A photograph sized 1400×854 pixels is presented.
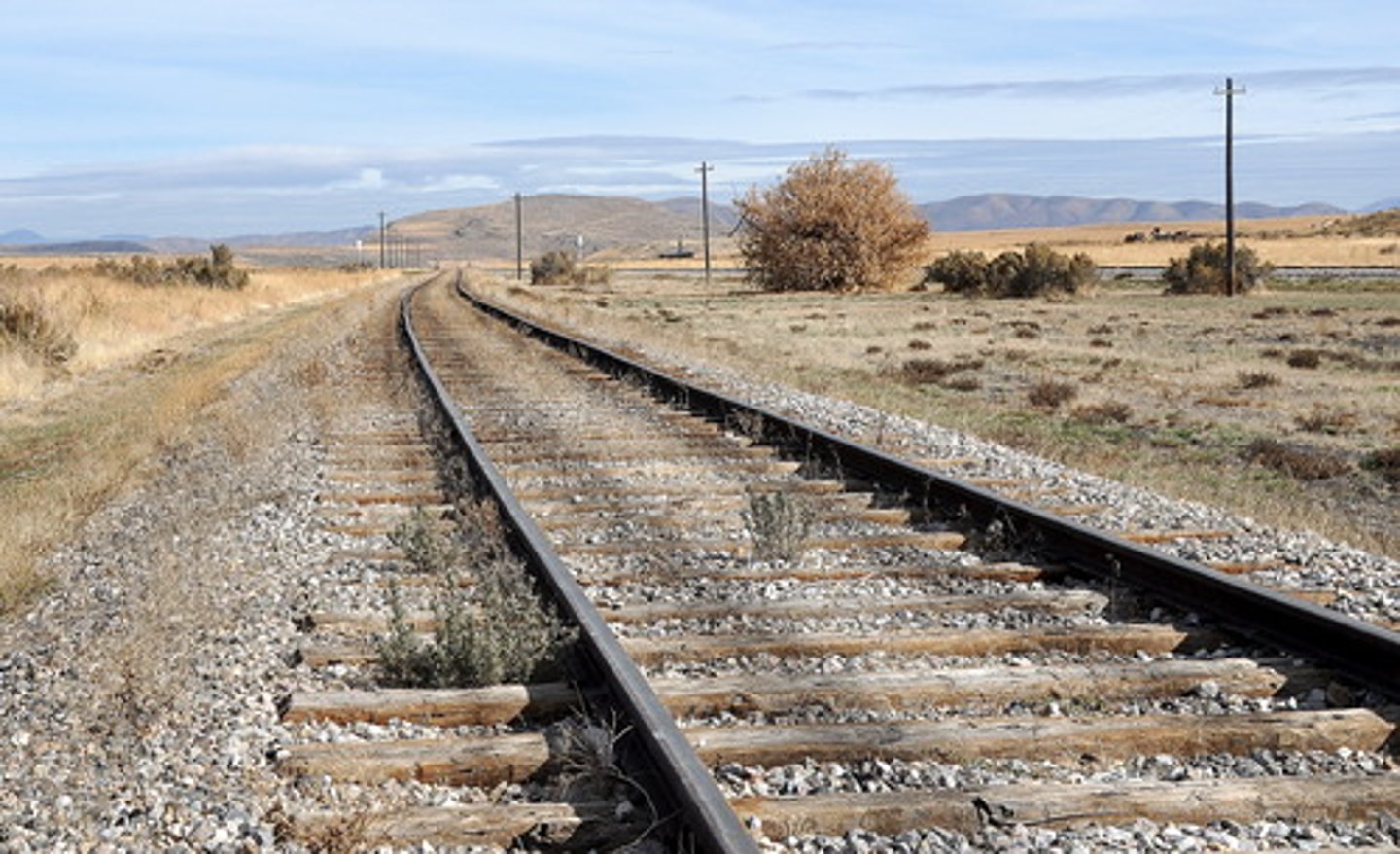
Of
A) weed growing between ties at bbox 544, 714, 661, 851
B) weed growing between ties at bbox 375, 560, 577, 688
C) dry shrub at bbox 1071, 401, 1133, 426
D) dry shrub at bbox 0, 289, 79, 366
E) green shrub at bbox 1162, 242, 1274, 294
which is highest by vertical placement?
green shrub at bbox 1162, 242, 1274, 294

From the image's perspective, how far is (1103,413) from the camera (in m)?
17.5

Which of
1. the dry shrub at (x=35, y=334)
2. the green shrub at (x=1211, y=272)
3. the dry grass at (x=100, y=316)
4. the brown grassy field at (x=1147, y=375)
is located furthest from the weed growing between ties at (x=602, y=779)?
the green shrub at (x=1211, y=272)

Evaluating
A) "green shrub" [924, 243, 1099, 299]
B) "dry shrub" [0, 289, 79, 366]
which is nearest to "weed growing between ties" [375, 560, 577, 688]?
"dry shrub" [0, 289, 79, 366]

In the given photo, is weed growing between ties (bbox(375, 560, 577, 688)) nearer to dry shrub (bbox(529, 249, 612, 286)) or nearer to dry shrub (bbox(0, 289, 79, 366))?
dry shrub (bbox(0, 289, 79, 366))

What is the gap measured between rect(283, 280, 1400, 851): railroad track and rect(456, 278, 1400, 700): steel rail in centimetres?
2

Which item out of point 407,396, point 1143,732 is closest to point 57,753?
point 1143,732

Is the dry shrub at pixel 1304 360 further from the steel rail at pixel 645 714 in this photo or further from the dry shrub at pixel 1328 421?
the steel rail at pixel 645 714

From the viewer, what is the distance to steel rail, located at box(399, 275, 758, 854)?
3840 mm

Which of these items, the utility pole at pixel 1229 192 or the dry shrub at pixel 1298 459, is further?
the utility pole at pixel 1229 192

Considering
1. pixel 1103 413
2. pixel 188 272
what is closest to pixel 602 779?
pixel 1103 413

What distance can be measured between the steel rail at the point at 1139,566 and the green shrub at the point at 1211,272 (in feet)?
142

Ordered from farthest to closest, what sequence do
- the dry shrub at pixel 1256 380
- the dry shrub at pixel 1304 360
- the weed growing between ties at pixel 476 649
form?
1. the dry shrub at pixel 1304 360
2. the dry shrub at pixel 1256 380
3. the weed growing between ties at pixel 476 649

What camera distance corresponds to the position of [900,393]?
19562mm

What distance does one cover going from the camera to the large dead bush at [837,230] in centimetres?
6162
